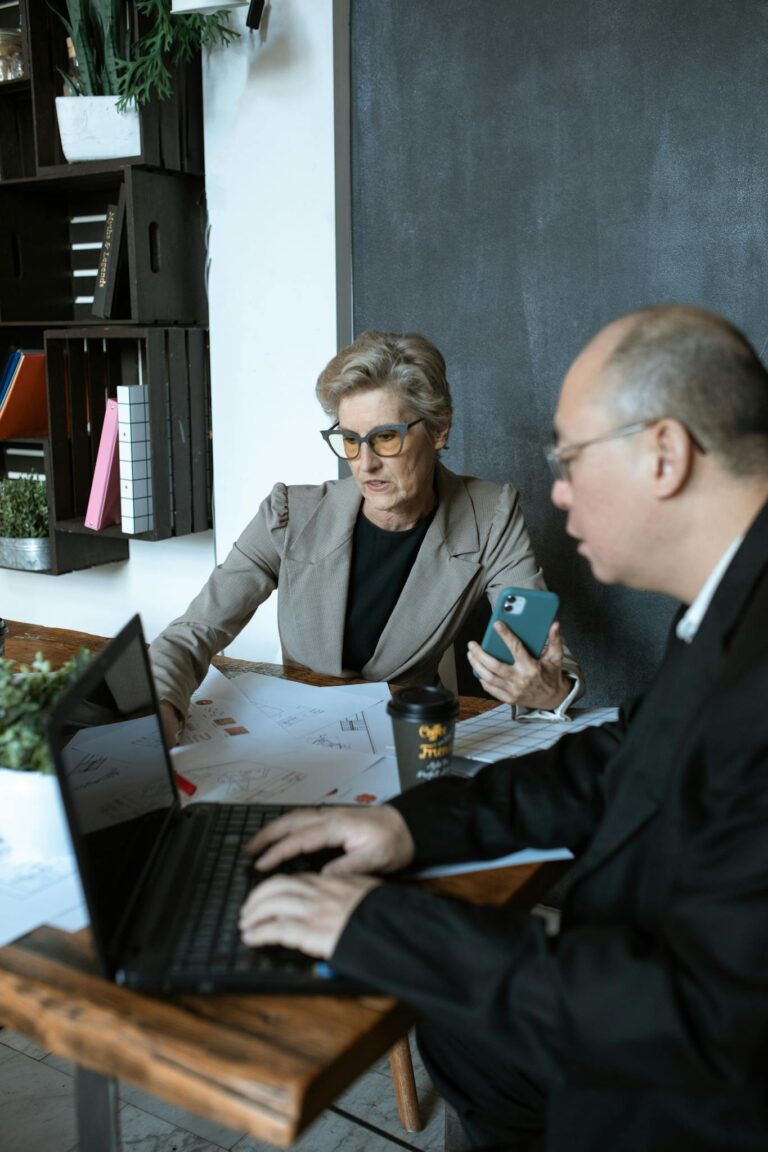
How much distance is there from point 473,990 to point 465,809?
0.32 meters

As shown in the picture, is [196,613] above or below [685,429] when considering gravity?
below

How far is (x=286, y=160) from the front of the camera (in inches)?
111

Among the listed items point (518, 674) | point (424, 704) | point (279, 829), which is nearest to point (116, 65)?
point (518, 674)

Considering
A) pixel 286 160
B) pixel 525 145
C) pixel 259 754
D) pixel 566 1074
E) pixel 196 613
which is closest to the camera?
pixel 566 1074

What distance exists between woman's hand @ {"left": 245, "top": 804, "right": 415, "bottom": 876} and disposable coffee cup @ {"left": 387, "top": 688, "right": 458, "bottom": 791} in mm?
164

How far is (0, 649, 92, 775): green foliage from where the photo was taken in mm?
1107

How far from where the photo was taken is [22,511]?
10.9 ft

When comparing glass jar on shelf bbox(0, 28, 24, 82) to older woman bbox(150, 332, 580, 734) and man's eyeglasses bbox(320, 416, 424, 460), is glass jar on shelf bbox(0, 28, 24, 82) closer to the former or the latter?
older woman bbox(150, 332, 580, 734)

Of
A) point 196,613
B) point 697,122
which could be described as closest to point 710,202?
point 697,122

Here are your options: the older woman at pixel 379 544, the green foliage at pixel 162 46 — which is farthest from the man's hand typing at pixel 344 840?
the green foliage at pixel 162 46

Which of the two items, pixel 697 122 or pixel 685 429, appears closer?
pixel 685 429

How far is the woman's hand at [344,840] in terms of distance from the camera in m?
1.06

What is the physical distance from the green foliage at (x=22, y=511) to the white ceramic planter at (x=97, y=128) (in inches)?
42.9

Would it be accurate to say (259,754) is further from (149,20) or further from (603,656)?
(149,20)
